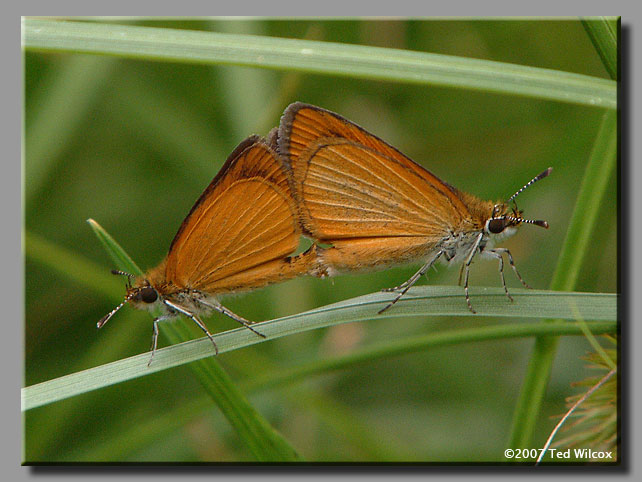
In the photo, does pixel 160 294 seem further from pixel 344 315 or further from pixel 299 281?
pixel 299 281

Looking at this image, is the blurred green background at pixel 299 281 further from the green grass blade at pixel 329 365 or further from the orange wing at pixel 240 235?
the orange wing at pixel 240 235

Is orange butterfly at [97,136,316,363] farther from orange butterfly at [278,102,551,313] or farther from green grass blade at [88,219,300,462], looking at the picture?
green grass blade at [88,219,300,462]

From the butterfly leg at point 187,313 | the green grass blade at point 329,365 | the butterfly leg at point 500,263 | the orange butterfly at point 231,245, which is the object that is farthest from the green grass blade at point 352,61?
the butterfly leg at point 187,313

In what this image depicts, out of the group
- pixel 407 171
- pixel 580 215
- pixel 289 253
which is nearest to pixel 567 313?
pixel 580 215

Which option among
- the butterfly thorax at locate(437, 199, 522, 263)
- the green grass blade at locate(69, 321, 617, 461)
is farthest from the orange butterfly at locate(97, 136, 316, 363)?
the butterfly thorax at locate(437, 199, 522, 263)

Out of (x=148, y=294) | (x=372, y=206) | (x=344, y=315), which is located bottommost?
(x=344, y=315)

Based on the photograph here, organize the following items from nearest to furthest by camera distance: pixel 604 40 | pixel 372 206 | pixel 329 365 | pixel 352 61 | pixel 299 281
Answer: pixel 352 61
pixel 604 40
pixel 329 365
pixel 372 206
pixel 299 281

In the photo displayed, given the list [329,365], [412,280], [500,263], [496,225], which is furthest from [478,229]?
[329,365]
